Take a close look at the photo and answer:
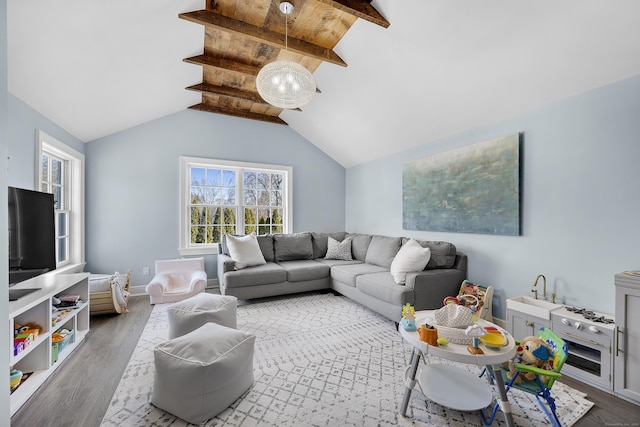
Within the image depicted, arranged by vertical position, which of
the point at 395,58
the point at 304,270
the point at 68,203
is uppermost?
the point at 395,58

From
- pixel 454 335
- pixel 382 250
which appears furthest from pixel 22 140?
pixel 382 250

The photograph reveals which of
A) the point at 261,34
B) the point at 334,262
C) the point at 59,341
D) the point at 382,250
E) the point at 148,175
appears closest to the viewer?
the point at 59,341

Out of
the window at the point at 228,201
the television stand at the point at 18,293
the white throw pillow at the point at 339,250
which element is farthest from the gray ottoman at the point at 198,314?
the white throw pillow at the point at 339,250

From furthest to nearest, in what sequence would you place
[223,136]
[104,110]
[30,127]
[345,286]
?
1. [223,136]
2. [345,286]
3. [104,110]
4. [30,127]

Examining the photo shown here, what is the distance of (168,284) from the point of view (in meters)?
3.94

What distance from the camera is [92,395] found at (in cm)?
184

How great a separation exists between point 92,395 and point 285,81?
2.75 m

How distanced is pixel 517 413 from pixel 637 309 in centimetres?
103

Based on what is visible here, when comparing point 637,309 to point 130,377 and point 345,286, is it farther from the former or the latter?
point 130,377

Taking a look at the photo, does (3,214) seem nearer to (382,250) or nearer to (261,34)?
(261,34)

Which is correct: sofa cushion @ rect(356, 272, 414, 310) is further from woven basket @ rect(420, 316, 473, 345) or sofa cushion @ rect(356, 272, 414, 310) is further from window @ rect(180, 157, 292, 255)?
window @ rect(180, 157, 292, 255)

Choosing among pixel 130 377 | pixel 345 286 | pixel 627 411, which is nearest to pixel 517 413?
pixel 627 411

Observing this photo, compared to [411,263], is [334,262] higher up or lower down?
lower down

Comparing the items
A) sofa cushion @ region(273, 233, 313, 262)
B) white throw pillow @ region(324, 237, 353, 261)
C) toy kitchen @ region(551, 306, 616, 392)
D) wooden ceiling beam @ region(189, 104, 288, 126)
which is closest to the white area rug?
toy kitchen @ region(551, 306, 616, 392)
